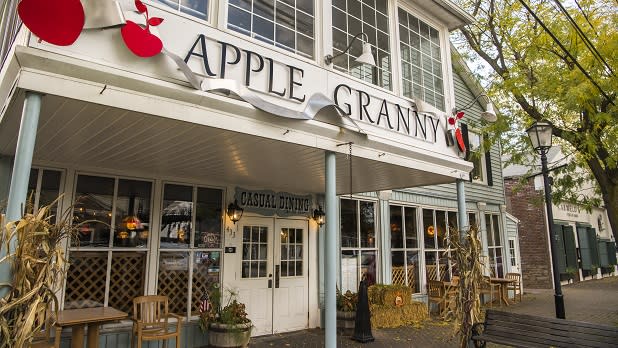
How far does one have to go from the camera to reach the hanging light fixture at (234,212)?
737 centimetres

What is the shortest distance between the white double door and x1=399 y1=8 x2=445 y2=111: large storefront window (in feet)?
11.5

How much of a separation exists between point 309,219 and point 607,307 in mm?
9610

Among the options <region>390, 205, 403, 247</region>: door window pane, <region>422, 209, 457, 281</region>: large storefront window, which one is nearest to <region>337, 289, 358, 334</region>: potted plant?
<region>390, 205, 403, 247</region>: door window pane

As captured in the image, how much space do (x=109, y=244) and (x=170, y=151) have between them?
6.70 feet

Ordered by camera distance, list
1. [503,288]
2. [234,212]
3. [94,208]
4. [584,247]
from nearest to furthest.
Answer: [94,208]
[234,212]
[503,288]
[584,247]

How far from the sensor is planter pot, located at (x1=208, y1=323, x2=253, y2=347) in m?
6.29

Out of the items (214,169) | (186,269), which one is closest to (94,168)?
(214,169)

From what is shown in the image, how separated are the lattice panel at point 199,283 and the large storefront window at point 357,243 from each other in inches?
125

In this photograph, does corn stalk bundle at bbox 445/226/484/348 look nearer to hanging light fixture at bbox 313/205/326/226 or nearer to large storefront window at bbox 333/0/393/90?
large storefront window at bbox 333/0/393/90

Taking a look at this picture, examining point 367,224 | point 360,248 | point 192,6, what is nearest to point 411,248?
point 367,224

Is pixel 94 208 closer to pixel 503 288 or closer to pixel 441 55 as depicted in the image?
pixel 441 55

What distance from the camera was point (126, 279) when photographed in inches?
247

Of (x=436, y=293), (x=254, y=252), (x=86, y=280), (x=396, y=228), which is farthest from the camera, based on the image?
(x=396, y=228)

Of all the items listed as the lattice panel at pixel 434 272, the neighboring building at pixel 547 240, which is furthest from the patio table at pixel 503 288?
the neighboring building at pixel 547 240
